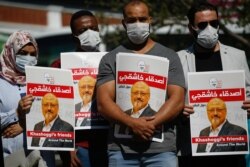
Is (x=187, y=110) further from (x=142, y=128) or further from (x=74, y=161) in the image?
(x=74, y=161)

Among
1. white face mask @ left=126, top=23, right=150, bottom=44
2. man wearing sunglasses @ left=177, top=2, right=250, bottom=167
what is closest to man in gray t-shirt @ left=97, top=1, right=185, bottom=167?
white face mask @ left=126, top=23, right=150, bottom=44

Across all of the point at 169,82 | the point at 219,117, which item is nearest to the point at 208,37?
the point at 169,82

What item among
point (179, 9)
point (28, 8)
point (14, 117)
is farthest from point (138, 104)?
point (28, 8)

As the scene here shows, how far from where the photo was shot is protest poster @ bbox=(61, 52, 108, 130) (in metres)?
6.20

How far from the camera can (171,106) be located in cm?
573

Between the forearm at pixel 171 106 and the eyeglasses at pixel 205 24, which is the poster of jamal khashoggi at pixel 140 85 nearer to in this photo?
the forearm at pixel 171 106

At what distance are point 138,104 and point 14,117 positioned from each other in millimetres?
991

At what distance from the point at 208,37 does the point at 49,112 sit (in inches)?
53.5

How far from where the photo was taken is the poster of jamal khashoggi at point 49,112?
236 inches

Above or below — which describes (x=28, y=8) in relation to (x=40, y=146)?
above

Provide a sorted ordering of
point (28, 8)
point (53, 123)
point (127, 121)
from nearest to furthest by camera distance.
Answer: point (127, 121) < point (53, 123) < point (28, 8)

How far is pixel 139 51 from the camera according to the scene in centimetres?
596

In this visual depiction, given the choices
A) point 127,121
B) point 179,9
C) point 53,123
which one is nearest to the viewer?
point 127,121

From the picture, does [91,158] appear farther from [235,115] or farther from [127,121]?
[235,115]
